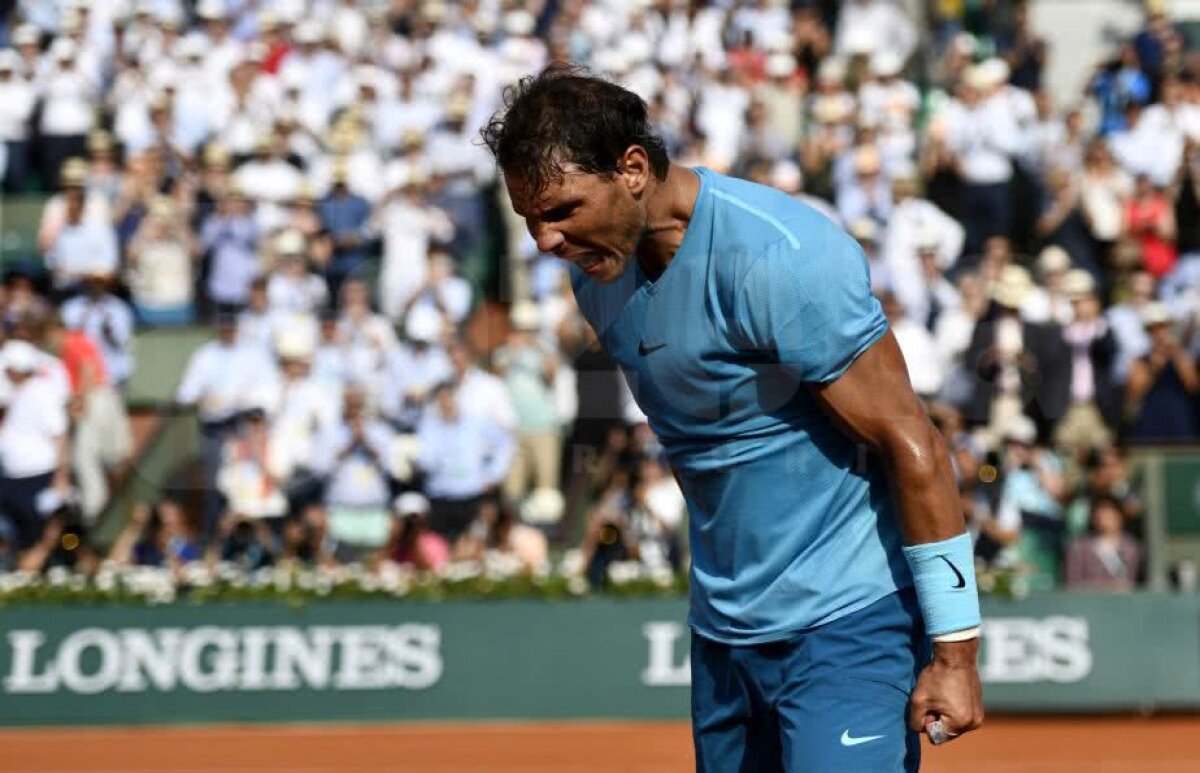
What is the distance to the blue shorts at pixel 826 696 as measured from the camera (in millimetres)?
3773

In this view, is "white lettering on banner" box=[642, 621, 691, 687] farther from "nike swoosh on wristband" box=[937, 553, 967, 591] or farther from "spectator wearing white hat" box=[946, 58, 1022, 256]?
"nike swoosh on wristband" box=[937, 553, 967, 591]

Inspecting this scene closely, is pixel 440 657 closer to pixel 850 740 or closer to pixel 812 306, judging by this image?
pixel 850 740

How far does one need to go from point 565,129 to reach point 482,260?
11.0 meters

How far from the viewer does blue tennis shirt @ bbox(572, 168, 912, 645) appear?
3.68m

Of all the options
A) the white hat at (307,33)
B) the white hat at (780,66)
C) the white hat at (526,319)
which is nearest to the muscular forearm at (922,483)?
the white hat at (526,319)

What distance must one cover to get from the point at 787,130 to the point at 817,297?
39.7ft

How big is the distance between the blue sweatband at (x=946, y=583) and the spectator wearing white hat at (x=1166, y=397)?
984 cm

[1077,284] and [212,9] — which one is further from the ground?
[212,9]

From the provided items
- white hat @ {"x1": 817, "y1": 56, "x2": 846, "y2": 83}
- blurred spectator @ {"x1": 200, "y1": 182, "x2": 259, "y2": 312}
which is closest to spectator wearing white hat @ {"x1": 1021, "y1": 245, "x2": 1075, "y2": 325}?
white hat @ {"x1": 817, "y1": 56, "x2": 846, "y2": 83}

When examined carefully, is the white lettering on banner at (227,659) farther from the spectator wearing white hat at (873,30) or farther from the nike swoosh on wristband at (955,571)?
the nike swoosh on wristband at (955,571)

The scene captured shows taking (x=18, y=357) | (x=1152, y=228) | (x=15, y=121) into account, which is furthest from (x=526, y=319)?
(x=15, y=121)

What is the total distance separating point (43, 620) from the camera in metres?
12.6

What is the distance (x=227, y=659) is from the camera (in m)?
12.6

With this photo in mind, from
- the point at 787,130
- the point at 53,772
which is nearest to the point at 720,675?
Answer: the point at 53,772
